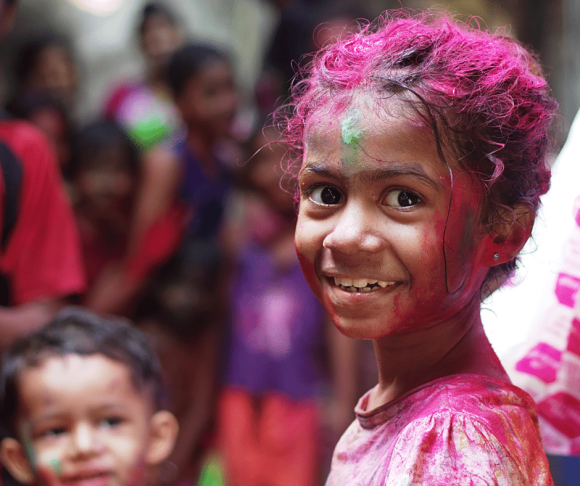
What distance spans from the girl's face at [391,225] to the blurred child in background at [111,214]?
249cm

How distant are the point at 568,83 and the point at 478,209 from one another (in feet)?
13.2

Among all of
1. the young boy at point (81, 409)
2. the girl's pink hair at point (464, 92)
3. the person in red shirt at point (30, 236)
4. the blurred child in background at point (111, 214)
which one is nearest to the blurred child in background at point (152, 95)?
the blurred child in background at point (111, 214)

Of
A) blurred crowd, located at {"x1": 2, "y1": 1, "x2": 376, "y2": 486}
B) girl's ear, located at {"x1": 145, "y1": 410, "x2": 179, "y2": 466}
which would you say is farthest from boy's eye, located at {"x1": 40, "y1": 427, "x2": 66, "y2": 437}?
blurred crowd, located at {"x1": 2, "y1": 1, "x2": 376, "y2": 486}

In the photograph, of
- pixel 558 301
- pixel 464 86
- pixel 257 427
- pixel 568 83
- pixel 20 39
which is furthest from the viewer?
pixel 20 39

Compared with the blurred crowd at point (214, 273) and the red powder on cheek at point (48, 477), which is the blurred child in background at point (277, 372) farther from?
the red powder on cheek at point (48, 477)

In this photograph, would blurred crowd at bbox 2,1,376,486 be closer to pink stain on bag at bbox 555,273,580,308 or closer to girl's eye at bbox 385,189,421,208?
pink stain on bag at bbox 555,273,580,308

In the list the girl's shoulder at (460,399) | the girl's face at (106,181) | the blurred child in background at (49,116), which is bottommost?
the girl's shoulder at (460,399)

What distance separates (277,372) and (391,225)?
2.33 meters

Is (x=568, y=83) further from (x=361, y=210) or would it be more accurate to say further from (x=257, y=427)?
(x=361, y=210)

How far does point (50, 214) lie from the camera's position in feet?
8.70

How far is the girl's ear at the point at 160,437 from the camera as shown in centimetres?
203

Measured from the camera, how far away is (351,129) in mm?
1201

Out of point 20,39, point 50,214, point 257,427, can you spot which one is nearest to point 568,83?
point 257,427

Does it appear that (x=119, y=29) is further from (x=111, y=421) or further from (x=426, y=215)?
(x=426, y=215)
